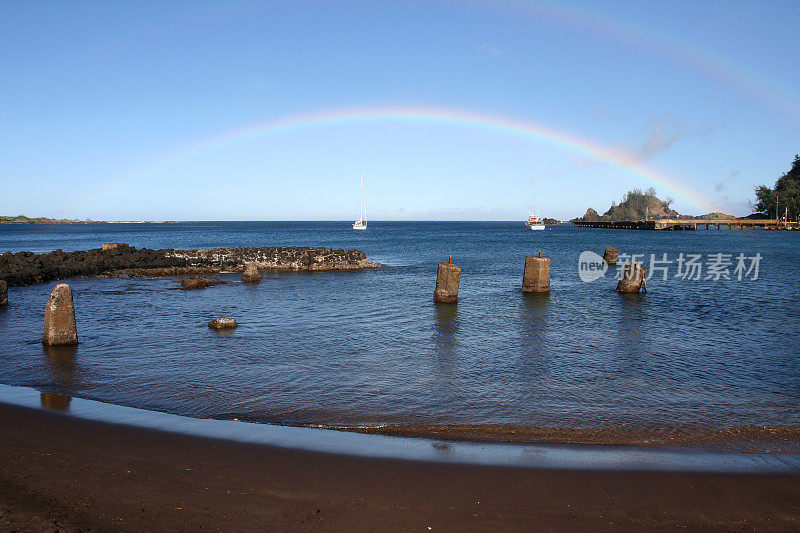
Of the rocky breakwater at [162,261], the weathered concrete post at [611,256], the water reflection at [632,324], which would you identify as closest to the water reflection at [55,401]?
the water reflection at [632,324]

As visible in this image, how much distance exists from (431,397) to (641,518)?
5292 mm

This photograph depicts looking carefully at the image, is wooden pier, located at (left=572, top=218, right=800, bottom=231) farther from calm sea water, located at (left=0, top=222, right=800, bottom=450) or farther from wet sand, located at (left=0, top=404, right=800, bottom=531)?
wet sand, located at (left=0, top=404, right=800, bottom=531)

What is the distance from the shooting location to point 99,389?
35.8ft

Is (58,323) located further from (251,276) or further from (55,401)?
(251,276)

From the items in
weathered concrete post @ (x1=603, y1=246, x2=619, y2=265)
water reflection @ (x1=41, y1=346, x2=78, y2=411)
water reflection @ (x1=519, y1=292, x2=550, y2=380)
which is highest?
weathered concrete post @ (x1=603, y1=246, x2=619, y2=265)

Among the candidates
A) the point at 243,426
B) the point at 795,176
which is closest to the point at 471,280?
the point at 243,426

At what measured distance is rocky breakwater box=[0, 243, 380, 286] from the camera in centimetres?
3494

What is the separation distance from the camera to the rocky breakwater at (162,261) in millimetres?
34938

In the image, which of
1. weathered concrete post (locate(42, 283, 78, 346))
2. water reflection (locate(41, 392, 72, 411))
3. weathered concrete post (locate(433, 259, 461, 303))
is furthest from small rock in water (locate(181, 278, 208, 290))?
water reflection (locate(41, 392, 72, 411))

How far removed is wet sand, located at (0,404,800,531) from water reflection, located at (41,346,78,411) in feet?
7.63

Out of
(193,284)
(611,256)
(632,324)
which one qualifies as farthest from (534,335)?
(611,256)

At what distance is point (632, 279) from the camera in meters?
28.5

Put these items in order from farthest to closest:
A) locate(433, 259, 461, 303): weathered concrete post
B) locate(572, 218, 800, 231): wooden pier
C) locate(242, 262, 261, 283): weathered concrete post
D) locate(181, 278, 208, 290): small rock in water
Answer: locate(572, 218, 800, 231): wooden pier → locate(242, 262, 261, 283): weathered concrete post → locate(181, 278, 208, 290): small rock in water → locate(433, 259, 461, 303): weathered concrete post

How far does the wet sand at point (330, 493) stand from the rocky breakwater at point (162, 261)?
30502mm
